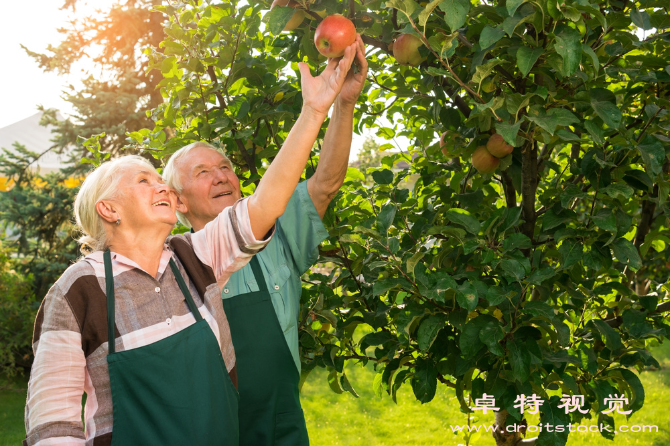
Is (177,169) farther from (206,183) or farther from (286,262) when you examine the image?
(286,262)

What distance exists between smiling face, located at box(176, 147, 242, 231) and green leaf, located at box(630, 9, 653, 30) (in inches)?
56.9

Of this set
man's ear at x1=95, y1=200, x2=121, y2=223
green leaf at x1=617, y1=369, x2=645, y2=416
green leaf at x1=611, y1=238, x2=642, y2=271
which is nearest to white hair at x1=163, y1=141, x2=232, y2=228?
man's ear at x1=95, y1=200, x2=121, y2=223

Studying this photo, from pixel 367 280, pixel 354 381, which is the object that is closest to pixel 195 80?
pixel 367 280

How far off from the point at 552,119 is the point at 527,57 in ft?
0.57

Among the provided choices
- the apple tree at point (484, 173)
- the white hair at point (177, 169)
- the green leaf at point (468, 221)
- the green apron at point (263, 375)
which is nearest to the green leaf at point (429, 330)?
the apple tree at point (484, 173)

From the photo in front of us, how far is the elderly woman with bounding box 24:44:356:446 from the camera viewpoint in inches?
45.7

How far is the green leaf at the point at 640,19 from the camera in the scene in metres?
1.67

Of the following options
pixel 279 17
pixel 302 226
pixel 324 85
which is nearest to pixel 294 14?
pixel 279 17

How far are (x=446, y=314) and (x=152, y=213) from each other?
0.99m

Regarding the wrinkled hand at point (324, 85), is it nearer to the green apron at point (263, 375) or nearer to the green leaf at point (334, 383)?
the green apron at point (263, 375)

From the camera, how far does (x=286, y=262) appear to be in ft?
5.64

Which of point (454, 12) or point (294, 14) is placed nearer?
point (454, 12)

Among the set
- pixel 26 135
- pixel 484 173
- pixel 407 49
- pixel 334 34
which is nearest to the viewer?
pixel 334 34

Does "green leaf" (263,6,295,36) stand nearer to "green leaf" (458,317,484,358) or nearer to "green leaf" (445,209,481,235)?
"green leaf" (445,209,481,235)
